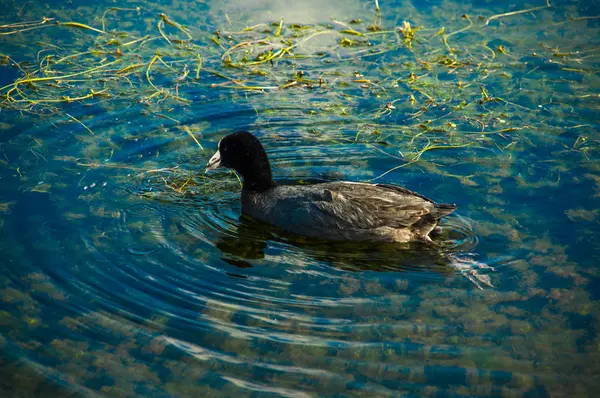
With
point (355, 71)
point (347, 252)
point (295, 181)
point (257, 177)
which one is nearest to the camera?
point (347, 252)

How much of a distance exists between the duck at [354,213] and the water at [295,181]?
19 centimetres

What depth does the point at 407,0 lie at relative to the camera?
1200 cm

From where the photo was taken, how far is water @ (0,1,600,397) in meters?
4.93

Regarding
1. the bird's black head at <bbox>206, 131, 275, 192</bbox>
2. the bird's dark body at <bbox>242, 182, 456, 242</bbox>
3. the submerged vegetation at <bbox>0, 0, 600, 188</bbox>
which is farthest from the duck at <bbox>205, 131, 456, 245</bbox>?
the submerged vegetation at <bbox>0, 0, 600, 188</bbox>

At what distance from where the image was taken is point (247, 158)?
23.5ft

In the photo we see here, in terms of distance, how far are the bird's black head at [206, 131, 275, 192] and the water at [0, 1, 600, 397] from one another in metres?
0.42

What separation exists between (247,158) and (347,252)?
5.15ft

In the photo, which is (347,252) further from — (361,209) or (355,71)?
(355,71)

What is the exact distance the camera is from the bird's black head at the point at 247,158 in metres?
7.13

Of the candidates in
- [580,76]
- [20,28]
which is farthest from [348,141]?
[20,28]

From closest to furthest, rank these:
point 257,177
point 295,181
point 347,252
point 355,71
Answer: point 347,252, point 257,177, point 295,181, point 355,71

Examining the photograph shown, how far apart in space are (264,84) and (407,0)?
402 centimetres

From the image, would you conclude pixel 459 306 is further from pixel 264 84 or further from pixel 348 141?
pixel 264 84

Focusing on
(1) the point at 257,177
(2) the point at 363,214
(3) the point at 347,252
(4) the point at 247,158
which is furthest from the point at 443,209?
(4) the point at 247,158
